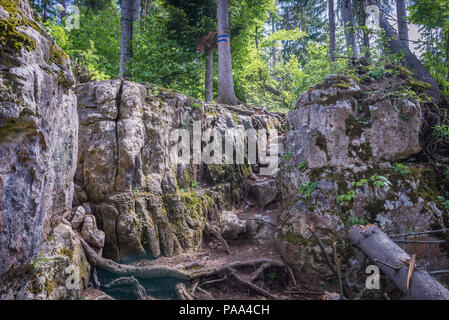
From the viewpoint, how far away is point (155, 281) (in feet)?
14.8

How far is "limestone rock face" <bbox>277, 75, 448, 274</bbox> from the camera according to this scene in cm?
468

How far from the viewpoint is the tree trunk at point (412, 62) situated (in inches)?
257

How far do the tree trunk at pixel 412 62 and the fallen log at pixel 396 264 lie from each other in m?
4.68

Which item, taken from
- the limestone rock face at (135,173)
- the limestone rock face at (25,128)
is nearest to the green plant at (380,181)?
the limestone rock face at (135,173)

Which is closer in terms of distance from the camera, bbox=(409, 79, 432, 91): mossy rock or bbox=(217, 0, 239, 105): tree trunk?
bbox=(409, 79, 432, 91): mossy rock

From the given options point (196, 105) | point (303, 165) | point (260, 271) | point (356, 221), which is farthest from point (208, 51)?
point (260, 271)

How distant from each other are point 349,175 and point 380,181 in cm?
57

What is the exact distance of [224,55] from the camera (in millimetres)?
10312

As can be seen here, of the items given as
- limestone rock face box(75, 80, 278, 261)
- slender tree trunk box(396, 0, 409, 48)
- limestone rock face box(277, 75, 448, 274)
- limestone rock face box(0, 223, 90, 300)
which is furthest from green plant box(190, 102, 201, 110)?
slender tree trunk box(396, 0, 409, 48)

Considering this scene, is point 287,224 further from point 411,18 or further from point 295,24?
point 295,24

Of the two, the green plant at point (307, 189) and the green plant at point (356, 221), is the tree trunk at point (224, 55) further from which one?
the green plant at point (356, 221)

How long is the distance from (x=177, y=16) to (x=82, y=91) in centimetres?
633

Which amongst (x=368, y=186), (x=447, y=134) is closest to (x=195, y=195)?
(x=368, y=186)

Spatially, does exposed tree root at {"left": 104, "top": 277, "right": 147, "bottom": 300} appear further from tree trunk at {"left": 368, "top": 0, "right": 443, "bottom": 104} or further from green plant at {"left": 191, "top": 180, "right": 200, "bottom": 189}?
tree trunk at {"left": 368, "top": 0, "right": 443, "bottom": 104}
